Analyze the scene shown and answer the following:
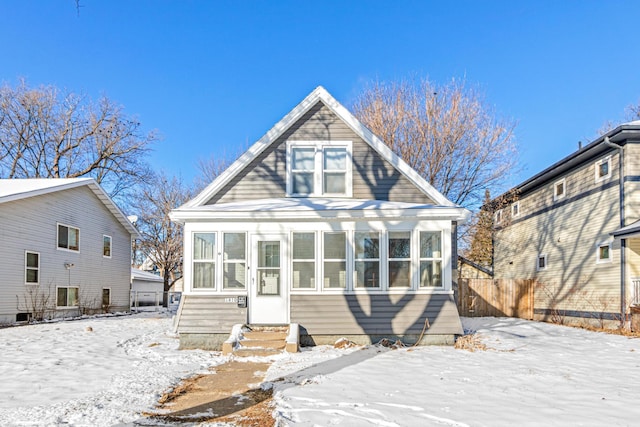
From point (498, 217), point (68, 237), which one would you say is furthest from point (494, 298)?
point (68, 237)

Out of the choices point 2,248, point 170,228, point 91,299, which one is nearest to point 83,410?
point 2,248

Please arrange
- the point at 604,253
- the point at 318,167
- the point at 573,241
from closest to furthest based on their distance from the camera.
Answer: the point at 318,167 → the point at 604,253 → the point at 573,241

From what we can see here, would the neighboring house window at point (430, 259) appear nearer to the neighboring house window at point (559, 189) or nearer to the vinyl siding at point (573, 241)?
the vinyl siding at point (573, 241)

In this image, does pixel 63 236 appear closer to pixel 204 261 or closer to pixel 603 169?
pixel 204 261

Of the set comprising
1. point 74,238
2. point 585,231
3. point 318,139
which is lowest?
point 74,238

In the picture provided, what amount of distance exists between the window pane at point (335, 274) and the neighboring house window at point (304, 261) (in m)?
0.29

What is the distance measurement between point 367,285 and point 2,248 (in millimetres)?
11740

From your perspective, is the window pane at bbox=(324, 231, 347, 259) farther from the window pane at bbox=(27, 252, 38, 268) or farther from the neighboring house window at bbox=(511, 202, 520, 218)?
the neighboring house window at bbox=(511, 202, 520, 218)

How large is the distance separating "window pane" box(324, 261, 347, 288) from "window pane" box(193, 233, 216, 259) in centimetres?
262

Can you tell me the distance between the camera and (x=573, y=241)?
14797mm

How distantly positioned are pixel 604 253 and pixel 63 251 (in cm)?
1864

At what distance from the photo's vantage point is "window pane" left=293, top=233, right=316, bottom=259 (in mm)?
10008

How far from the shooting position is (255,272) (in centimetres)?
995

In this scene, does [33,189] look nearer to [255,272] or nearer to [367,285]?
[255,272]
